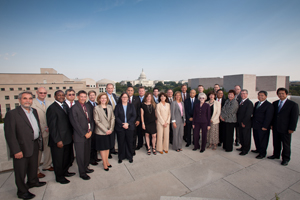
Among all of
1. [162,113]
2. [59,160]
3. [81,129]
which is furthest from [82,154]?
[162,113]

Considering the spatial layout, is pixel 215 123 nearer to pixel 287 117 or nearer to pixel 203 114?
pixel 203 114

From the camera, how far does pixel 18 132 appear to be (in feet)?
8.13

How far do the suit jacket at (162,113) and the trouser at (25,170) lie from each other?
2797 mm

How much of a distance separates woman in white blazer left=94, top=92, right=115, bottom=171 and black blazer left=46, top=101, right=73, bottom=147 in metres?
0.57

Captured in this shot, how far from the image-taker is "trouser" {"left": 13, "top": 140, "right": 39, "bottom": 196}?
2512mm

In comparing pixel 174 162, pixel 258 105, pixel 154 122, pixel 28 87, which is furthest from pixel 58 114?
pixel 28 87

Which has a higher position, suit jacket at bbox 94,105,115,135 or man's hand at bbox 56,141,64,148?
suit jacket at bbox 94,105,115,135

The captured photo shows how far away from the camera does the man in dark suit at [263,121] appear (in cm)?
375

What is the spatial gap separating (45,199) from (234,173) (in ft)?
12.1

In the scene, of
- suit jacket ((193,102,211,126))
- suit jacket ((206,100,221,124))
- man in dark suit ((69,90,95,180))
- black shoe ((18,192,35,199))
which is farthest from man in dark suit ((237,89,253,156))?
black shoe ((18,192,35,199))

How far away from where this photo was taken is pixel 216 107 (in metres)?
4.41

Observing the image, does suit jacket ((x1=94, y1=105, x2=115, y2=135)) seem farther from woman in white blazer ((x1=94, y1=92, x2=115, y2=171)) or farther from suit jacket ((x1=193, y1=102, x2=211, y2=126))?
suit jacket ((x1=193, y1=102, x2=211, y2=126))

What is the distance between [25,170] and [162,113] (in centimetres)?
315

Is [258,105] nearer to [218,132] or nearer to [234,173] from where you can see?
[218,132]
